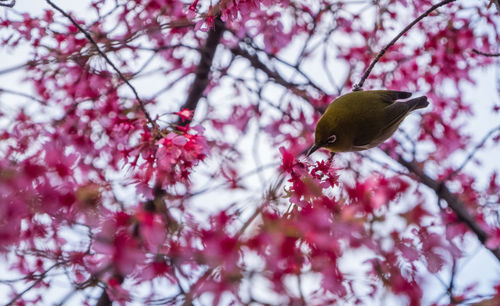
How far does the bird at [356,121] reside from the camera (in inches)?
112

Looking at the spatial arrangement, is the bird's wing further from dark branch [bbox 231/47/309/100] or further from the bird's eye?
dark branch [bbox 231/47/309/100]

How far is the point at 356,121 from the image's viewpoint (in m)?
2.88

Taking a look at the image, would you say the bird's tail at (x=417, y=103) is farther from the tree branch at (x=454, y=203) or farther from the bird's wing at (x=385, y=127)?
the tree branch at (x=454, y=203)

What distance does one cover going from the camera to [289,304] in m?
1.90

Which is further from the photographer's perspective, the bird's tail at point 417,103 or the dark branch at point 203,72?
the dark branch at point 203,72

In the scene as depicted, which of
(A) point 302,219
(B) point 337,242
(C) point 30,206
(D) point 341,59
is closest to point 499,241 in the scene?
(B) point 337,242

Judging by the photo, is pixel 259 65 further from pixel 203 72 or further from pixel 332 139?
pixel 332 139

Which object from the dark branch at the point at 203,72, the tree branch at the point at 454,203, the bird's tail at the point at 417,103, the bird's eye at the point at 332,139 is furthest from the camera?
the dark branch at the point at 203,72

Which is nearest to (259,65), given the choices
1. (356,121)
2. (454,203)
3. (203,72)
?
(203,72)

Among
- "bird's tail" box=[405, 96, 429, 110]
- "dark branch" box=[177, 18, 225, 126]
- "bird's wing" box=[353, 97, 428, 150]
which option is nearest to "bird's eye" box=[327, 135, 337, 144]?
"bird's wing" box=[353, 97, 428, 150]

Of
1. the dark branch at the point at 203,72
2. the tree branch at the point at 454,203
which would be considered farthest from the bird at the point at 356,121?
the dark branch at the point at 203,72

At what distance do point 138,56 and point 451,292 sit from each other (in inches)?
136

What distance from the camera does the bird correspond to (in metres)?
2.86

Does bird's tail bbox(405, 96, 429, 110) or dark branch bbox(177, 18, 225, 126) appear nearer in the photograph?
bird's tail bbox(405, 96, 429, 110)
